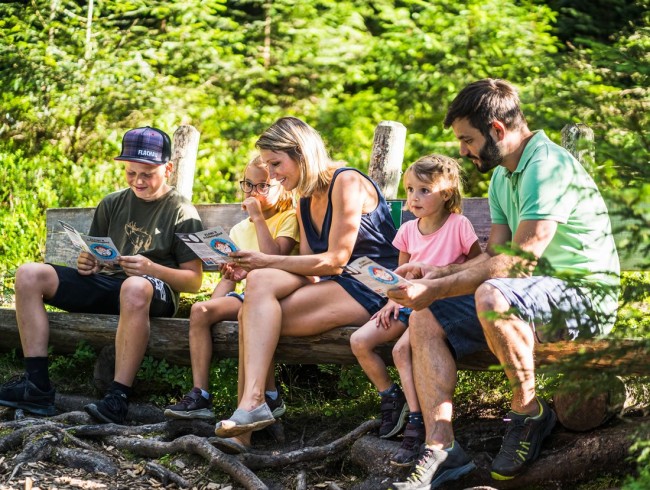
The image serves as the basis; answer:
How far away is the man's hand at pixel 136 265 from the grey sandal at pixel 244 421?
1.13 meters

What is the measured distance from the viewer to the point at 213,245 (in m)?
4.36

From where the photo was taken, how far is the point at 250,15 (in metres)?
10.6

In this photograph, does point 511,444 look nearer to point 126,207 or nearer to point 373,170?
point 373,170

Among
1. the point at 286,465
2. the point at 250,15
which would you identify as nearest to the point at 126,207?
the point at 286,465

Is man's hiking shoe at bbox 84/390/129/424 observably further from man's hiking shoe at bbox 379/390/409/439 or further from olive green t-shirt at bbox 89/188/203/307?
man's hiking shoe at bbox 379/390/409/439

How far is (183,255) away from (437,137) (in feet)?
12.8

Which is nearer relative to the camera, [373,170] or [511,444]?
[511,444]

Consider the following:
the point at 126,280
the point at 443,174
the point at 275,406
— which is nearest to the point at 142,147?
the point at 126,280

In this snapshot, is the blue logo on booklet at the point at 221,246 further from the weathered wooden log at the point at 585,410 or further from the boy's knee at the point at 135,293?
the weathered wooden log at the point at 585,410

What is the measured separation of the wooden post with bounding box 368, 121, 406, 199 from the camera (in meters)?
5.29

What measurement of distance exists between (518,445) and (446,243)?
99 centimetres

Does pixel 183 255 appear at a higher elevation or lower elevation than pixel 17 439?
higher

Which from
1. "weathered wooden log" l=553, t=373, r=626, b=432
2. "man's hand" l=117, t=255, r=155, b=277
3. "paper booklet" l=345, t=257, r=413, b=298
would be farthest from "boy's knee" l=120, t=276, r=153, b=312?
"weathered wooden log" l=553, t=373, r=626, b=432

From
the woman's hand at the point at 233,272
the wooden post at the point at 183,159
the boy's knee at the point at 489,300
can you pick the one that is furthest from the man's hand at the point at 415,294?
the wooden post at the point at 183,159
